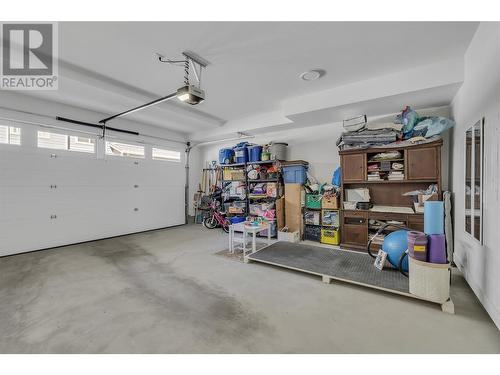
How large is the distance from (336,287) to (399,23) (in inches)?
122

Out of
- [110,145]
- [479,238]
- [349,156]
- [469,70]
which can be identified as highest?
[469,70]

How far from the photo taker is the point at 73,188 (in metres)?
4.69

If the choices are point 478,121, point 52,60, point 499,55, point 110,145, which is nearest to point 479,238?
point 478,121

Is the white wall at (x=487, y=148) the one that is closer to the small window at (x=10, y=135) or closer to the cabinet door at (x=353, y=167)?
the cabinet door at (x=353, y=167)

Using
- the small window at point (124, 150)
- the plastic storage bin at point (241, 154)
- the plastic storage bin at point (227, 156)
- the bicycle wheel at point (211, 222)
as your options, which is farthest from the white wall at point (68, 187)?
the plastic storage bin at point (241, 154)

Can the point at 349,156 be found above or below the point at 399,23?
below

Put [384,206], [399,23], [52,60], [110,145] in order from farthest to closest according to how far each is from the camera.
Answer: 1. [110,145]
2. [384,206]
3. [52,60]
4. [399,23]

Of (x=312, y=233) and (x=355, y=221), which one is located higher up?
(x=355, y=221)

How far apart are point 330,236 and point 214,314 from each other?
123 inches

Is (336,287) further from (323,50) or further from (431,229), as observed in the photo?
(323,50)

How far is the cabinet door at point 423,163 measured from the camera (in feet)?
11.5

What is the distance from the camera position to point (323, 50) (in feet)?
9.23

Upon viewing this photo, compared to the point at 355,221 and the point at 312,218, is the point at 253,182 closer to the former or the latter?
the point at 312,218

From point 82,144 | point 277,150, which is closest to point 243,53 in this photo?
point 277,150
